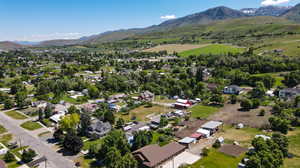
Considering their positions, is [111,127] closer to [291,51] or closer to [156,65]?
[156,65]

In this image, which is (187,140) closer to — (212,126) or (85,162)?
(212,126)

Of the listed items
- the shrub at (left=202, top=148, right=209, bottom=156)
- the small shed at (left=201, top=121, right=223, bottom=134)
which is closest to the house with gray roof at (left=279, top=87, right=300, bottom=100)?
the small shed at (left=201, top=121, right=223, bottom=134)

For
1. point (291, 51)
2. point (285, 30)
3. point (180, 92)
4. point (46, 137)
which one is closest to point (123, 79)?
point (180, 92)

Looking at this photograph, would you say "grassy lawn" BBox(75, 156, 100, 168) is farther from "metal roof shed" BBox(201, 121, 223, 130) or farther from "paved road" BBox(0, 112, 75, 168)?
"metal roof shed" BBox(201, 121, 223, 130)

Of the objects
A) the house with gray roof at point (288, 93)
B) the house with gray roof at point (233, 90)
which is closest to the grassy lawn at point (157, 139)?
the house with gray roof at point (233, 90)

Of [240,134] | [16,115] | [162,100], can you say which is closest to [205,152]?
[240,134]
